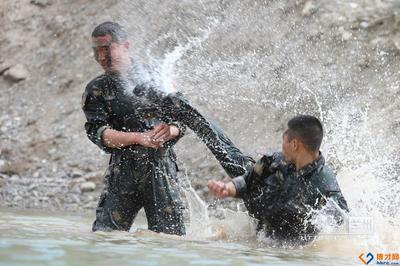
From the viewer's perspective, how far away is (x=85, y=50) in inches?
492

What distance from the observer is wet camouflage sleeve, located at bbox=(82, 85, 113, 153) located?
17.1ft

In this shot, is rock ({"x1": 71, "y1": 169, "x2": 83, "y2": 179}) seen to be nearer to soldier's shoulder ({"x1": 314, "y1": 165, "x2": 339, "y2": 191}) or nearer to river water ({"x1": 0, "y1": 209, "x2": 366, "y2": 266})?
river water ({"x1": 0, "y1": 209, "x2": 366, "y2": 266})

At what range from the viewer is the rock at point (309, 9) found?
1125cm

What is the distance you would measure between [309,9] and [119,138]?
6.72 meters

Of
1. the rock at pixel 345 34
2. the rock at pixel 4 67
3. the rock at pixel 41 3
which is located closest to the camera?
the rock at pixel 345 34

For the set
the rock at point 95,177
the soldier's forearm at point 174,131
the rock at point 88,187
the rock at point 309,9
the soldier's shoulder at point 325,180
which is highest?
the rock at point 309,9

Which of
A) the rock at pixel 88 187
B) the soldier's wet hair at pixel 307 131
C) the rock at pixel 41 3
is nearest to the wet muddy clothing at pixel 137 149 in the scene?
the soldier's wet hair at pixel 307 131

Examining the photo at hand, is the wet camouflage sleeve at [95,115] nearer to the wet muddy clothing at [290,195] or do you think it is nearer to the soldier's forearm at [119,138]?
the soldier's forearm at [119,138]

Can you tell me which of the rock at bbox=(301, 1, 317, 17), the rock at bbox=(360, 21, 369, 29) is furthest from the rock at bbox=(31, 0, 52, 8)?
the rock at bbox=(360, 21, 369, 29)

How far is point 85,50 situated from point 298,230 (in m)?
7.96

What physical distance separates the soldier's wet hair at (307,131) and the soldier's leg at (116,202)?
107 centimetres

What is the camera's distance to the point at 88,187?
9.85 meters

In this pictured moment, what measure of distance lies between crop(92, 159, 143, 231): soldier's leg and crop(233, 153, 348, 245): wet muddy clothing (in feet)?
2.36

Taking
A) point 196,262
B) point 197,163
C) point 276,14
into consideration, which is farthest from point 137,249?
point 276,14
